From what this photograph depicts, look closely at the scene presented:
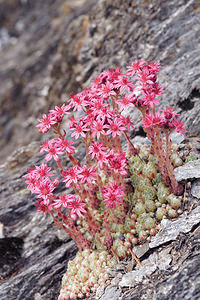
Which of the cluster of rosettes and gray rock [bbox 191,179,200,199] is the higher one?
gray rock [bbox 191,179,200,199]

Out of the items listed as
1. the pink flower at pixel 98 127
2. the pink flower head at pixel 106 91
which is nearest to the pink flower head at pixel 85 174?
the pink flower at pixel 98 127

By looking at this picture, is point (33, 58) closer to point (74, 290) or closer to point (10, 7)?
point (10, 7)

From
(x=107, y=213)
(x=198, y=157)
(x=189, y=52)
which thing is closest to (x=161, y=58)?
(x=189, y=52)

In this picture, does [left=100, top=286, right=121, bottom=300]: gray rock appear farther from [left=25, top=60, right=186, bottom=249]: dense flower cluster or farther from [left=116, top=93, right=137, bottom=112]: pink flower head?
[left=116, top=93, right=137, bottom=112]: pink flower head

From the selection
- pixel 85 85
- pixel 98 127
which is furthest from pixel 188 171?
pixel 85 85

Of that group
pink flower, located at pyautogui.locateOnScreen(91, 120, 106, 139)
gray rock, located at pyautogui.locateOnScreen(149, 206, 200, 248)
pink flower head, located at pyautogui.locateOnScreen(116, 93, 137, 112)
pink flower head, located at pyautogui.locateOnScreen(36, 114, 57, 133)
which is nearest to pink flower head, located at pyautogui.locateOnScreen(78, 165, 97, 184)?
pink flower, located at pyautogui.locateOnScreen(91, 120, 106, 139)

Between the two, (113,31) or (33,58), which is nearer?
(113,31)
